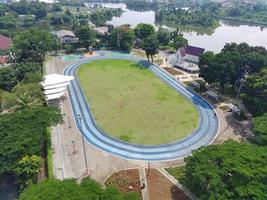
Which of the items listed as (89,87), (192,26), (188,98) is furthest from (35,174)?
(192,26)

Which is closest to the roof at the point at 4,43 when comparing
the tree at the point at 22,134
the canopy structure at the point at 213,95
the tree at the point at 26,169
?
the tree at the point at 22,134

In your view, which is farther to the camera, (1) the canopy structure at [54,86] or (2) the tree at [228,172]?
(1) the canopy structure at [54,86]

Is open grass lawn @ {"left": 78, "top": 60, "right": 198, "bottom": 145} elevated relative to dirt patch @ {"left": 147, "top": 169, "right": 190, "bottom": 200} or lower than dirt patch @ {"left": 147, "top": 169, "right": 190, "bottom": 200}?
elevated

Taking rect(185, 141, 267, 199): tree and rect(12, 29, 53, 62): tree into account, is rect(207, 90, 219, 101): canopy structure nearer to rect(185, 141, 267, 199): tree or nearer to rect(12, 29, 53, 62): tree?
rect(185, 141, 267, 199): tree

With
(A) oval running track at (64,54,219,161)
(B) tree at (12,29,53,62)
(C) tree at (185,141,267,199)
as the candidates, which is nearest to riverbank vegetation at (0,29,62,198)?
(A) oval running track at (64,54,219,161)

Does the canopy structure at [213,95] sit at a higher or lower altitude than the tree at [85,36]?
lower

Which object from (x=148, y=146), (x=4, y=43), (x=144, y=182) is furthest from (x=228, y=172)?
(x=4, y=43)

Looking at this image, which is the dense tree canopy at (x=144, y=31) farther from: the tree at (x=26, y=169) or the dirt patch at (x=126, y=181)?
the tree at (x=26, y=169)
